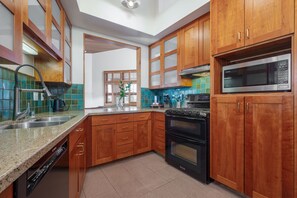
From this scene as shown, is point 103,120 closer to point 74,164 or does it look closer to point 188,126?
point 74,164

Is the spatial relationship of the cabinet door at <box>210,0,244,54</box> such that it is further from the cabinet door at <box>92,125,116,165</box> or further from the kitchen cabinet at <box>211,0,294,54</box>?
the cabinet door at <box>92,125,116,165</box>

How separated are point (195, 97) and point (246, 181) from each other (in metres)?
1.31

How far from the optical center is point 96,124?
7.16 ft

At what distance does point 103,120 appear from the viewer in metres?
2.24

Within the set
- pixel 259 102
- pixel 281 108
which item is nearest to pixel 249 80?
pixel 259 102

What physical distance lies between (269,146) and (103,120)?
2006mm

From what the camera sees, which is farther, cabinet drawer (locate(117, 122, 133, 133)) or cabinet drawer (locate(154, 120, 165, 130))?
cabinet drawer (locate(154, 120, 165, 130))

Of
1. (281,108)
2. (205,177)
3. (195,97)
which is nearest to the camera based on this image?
(281,108)

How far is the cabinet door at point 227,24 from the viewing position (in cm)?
157

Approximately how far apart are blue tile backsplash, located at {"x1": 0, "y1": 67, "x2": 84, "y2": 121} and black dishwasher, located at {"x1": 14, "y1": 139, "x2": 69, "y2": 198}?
2.81ft

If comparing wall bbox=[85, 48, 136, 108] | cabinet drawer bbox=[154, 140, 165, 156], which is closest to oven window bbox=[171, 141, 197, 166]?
cabinet drawer bbox=[154, 140, 165, 156]

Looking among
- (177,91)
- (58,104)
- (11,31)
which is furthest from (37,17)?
(177,91)

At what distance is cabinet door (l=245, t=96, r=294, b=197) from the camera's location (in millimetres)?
1246

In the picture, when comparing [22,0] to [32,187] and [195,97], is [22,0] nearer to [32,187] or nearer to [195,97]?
[32,187]
